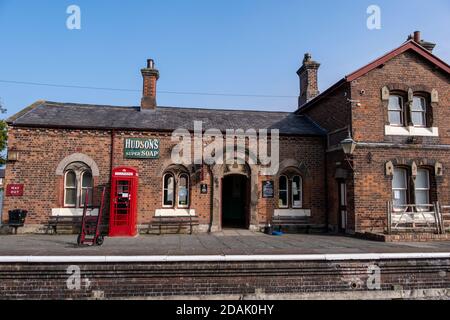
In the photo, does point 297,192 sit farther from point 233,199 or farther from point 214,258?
point 214,258

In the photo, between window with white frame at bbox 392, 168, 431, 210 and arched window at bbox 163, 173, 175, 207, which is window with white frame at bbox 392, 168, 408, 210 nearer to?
window with white frame at bbox 392, 168, 431, 210

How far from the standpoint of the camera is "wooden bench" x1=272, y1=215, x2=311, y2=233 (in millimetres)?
13383

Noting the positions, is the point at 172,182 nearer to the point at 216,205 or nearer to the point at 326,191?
the point at 216,205

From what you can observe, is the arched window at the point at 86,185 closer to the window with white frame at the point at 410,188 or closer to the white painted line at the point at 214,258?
the white painted line at the point at 214,258

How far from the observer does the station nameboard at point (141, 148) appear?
42.0 feet

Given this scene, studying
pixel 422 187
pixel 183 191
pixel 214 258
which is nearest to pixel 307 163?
pixel 422 187

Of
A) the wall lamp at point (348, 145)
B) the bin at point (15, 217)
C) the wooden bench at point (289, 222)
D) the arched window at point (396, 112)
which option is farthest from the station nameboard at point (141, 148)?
the arched window at point (396, 112)

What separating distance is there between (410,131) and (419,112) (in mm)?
1070

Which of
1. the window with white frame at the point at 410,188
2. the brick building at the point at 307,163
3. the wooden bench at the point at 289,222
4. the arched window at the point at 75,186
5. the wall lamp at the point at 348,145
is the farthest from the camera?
the wooden bench at the point at 289,222

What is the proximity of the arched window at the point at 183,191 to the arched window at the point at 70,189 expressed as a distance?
4207mm

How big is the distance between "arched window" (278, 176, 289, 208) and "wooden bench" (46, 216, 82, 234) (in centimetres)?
841
